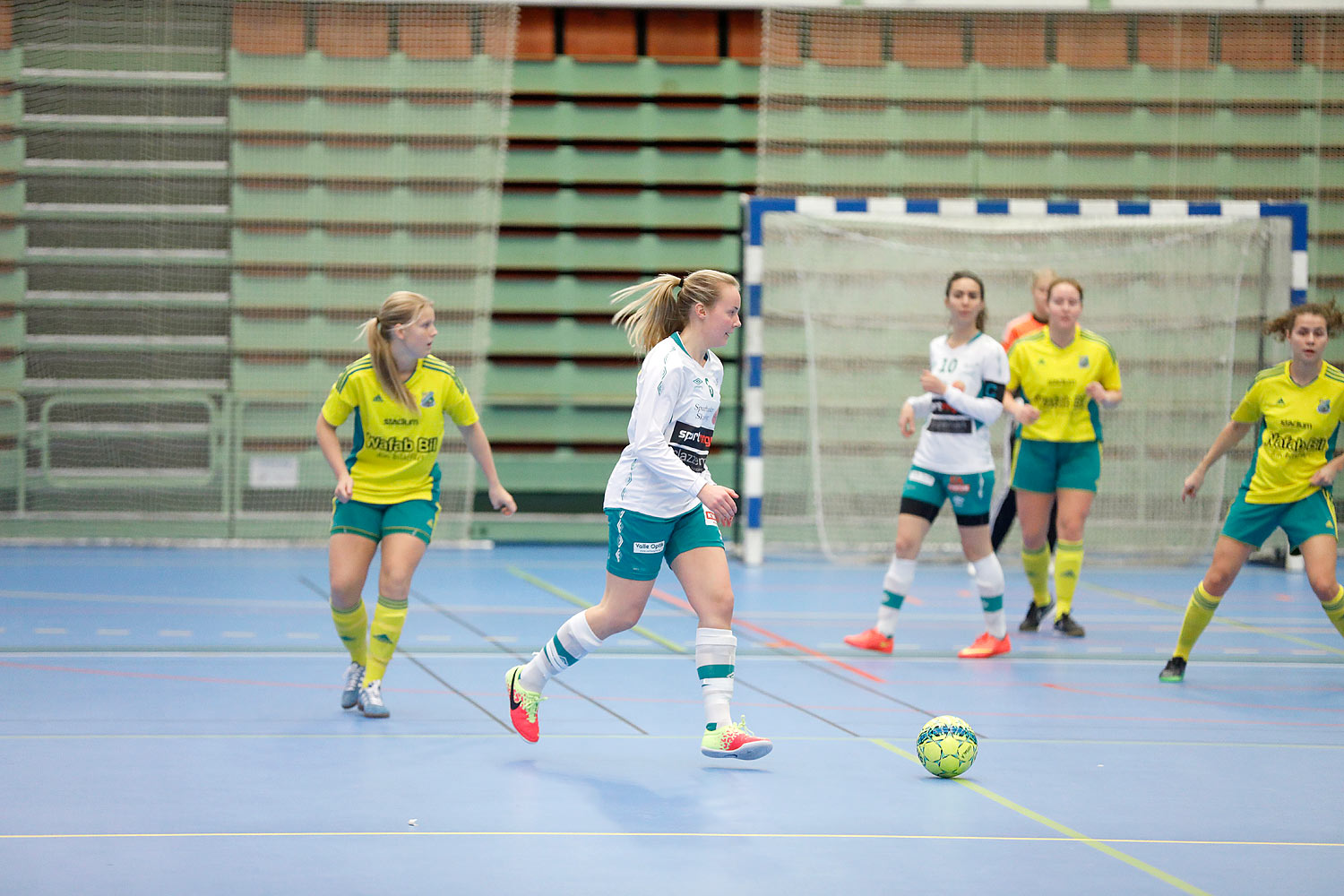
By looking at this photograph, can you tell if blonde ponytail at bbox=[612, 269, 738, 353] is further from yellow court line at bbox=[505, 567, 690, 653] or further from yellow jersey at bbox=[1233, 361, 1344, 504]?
yellow jersey at bbox=[1233, 361, 1344, 504]

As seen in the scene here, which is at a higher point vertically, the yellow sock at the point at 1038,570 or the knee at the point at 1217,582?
the knee at the point at 1217,582

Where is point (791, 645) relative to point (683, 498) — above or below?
below

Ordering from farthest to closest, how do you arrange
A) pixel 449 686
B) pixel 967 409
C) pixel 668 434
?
pixel 967 409
pixel 449 686
pixel 668 434

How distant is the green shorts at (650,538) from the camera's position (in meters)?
4.74

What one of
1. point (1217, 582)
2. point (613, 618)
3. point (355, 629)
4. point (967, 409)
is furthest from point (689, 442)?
point (1217, 582)

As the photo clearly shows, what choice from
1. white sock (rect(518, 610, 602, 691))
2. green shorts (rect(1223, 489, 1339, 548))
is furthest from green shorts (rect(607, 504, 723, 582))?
green shorts (rect(1223, 489, 1339, 548))

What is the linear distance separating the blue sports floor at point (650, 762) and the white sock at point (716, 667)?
0.21 m

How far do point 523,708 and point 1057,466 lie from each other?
395 centimetres

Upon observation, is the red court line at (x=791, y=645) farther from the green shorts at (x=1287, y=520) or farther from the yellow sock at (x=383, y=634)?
the green shorts at (x=1287, y=520)

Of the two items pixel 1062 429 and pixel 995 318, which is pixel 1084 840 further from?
pixel 995 318

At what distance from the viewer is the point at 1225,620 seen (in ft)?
27.9

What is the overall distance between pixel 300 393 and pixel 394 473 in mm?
6930

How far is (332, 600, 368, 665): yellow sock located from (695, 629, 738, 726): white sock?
5.14ft

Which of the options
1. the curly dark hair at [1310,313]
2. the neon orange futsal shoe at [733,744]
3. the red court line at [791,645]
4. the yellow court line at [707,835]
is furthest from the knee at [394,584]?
the curly dark hair at [1310,313]
